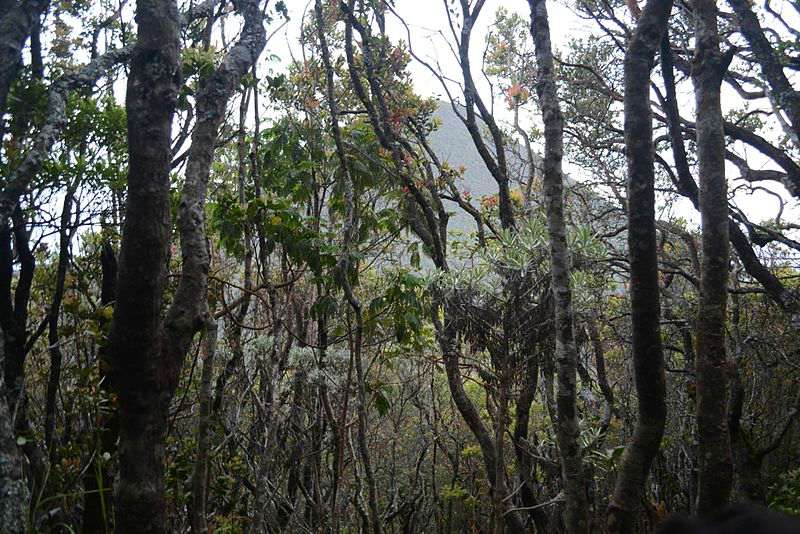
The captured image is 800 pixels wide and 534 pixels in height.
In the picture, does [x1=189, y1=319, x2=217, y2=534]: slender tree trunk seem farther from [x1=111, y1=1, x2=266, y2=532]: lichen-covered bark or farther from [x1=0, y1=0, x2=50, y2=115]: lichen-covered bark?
[x1=0, y1=0, x2=50, y2=115]: lichen-covered bark

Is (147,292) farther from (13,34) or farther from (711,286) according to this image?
(711,286)

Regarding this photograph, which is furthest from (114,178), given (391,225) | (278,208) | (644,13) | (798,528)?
(798,528)

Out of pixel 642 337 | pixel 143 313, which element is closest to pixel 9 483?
pixel 143 313

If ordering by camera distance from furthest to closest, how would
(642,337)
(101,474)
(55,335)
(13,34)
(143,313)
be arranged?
(55,335) < (101,474) < (642,337) < (13,34) < (143,313)

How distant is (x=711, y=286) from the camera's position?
355 cm

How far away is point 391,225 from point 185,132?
195cm

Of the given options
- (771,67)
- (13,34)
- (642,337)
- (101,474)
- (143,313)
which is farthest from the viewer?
(771,67)

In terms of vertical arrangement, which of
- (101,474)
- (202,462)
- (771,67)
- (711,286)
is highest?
(771,67)

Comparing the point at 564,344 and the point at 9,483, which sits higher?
the point at 564,344

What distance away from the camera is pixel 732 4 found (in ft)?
16.8

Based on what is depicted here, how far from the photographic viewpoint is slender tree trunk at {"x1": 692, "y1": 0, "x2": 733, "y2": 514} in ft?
11.1

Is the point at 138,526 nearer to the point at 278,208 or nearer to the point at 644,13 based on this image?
the point at 278,208

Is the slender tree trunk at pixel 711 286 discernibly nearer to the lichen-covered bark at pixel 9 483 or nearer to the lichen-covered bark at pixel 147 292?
the lichen-covered bark at pixel 147 292

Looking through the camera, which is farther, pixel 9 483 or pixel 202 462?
pixel 202 462
